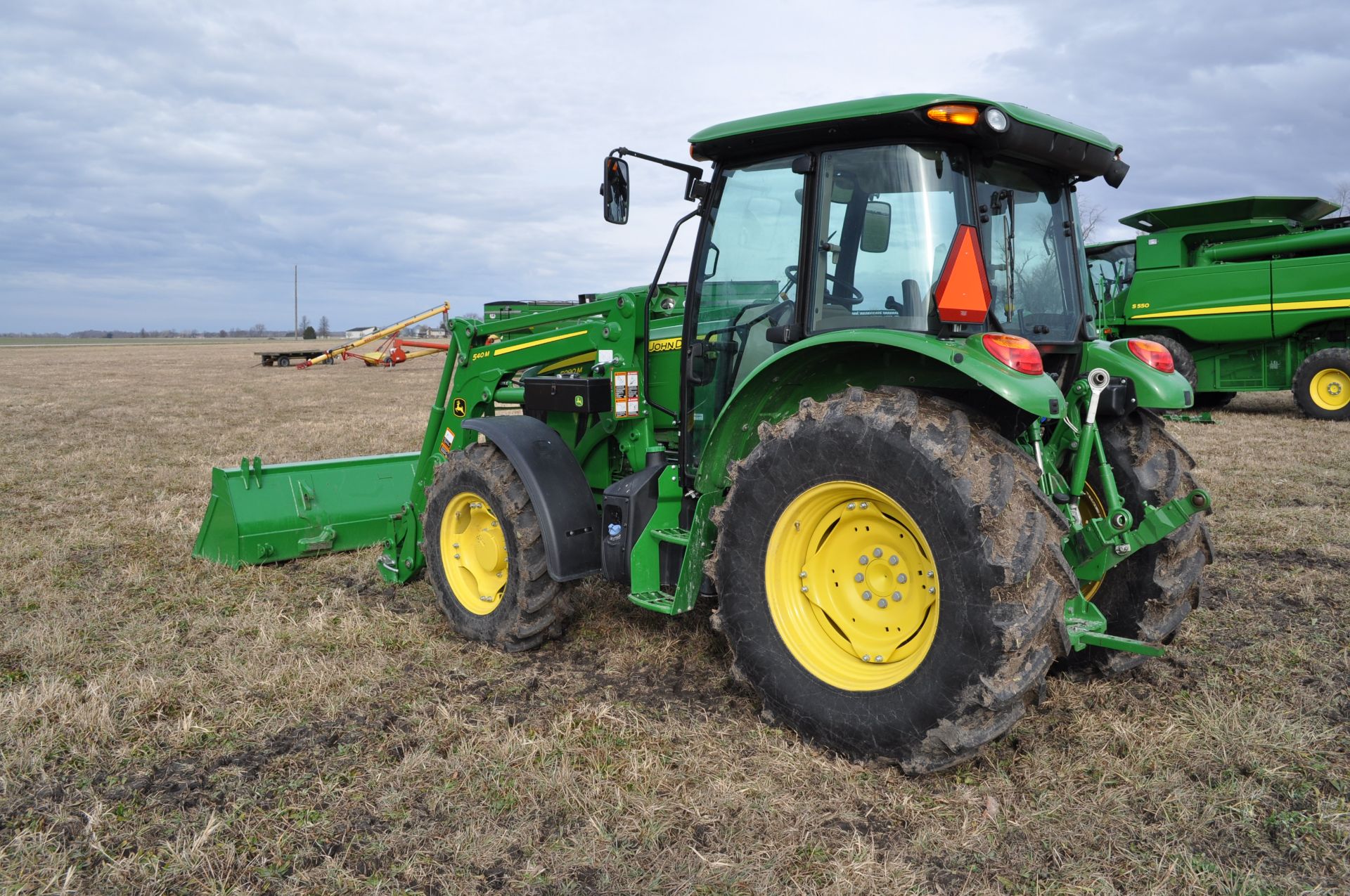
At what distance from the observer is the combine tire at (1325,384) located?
13.2 m

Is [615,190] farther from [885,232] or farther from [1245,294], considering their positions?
[1245,294]

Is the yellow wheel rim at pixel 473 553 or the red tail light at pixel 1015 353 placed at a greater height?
the red tail light at pixel 1015 353

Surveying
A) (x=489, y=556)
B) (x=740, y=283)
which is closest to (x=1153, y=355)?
(x=740, y=283)

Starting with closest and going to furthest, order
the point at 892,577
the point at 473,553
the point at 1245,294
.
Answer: the point at 892,577, the point at 473,553, the point at 1245,294

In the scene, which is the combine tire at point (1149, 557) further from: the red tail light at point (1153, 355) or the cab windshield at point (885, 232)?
the cab windshield at point (885, 232)

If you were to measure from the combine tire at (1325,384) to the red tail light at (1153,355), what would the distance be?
1147cm

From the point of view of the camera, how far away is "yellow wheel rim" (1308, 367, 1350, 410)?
43.6 ft

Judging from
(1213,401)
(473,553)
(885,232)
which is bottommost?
(473,553)

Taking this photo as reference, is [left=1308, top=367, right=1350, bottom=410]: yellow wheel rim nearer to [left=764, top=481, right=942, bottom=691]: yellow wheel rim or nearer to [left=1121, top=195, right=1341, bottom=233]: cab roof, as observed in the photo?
[left=1121, top=195, right=1341, bottom=233]: cab roof

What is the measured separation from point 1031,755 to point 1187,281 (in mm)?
13391

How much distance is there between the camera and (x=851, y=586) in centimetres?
353

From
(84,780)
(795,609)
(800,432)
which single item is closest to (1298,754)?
(795,609)

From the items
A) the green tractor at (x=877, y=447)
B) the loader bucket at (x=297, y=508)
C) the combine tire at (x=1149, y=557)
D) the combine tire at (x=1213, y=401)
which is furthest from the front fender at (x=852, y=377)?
the combine tire at (x=1213, y=401)

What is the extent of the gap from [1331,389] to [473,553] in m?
13.5
